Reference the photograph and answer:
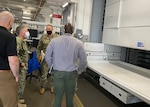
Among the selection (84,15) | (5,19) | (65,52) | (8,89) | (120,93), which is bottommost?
→ (120,93)

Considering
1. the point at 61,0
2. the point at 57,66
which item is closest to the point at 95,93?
the point at 57,66

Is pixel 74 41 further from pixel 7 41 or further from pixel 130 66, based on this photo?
pixel 130 66

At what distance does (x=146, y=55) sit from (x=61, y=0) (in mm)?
3605

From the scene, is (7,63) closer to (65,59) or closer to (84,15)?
(65,59)

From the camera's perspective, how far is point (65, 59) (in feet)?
7.46

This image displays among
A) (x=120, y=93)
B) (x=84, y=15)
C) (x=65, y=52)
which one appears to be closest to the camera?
(x=65, y=52)

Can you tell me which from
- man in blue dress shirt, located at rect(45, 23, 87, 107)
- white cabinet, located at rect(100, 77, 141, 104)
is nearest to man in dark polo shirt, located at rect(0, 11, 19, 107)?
man in blue dress shirt, located at rect(45, 23, 87, 107)

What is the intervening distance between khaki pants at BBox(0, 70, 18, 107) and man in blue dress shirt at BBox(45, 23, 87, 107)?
0.57m

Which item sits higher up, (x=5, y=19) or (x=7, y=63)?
(x=5, y=19)

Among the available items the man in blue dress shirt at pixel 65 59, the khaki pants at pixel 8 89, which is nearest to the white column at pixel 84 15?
the man in blue dress shirt at pixel 65 59

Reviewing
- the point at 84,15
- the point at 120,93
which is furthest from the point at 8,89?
the point at 84,15

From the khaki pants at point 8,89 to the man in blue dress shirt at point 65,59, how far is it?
0.57 metres

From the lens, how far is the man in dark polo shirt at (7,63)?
200 cm

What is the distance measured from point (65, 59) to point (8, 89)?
2.85ft
